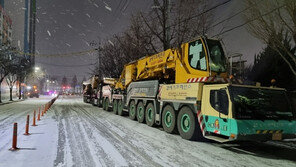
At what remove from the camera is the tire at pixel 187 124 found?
27.5 ft

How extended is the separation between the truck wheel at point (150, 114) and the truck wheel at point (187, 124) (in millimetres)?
2699

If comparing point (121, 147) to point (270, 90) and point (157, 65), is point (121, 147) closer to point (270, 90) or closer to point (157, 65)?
point (270, 90)

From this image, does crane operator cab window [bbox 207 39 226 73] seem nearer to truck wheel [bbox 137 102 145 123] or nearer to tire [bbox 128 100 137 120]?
truck wheel [bbox 137 102 145 123]

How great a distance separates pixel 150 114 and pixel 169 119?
2266 mm

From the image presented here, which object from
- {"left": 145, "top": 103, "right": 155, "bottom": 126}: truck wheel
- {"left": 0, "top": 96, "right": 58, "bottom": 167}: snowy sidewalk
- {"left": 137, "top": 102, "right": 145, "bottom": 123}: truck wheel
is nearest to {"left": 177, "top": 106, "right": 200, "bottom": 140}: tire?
{"left": 145, "top": 103, "right": 155, "bottom": 126}: truck wheel

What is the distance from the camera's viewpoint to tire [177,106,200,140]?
8.37 m

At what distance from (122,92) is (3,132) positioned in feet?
27.5

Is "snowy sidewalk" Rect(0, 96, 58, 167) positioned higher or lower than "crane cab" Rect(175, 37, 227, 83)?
lower

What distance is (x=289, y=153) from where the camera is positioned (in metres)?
7.42

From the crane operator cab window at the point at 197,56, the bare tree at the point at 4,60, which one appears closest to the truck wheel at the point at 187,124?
the crane operator cab window at the point at 197,56

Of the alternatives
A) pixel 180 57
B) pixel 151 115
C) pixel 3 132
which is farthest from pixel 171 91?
pixel 3 132

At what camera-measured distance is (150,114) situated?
1234 cm

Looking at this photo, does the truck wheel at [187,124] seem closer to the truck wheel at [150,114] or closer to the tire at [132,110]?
the truck wheel at [150,114]

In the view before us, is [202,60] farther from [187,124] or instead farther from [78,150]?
[78,150]
